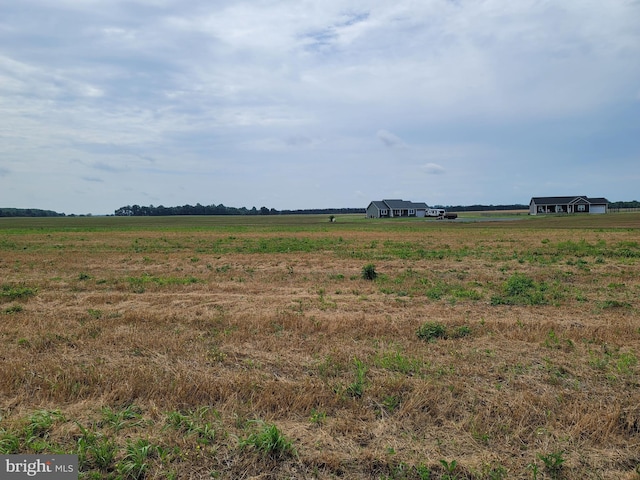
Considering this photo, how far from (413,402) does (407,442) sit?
0.83m

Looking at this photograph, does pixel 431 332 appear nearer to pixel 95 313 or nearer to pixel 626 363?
pixel 626 363

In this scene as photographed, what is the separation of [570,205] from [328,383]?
120 meters

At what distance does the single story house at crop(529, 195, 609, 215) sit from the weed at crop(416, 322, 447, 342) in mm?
114925

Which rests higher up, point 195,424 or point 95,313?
point 95,313

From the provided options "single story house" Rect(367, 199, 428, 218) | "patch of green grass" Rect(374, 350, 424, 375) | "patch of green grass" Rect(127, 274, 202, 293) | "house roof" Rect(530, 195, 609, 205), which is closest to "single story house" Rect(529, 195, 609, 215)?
"house roof" Rect(530, 195, 609, 205)

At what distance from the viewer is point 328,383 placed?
6.27 meters

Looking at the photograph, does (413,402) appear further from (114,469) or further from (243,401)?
(114,469)

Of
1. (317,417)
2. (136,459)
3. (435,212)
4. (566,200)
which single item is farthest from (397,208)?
(136,459)

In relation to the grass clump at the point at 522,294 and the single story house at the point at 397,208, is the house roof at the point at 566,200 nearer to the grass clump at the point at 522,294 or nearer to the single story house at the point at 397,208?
the single story house at the point at 397,208

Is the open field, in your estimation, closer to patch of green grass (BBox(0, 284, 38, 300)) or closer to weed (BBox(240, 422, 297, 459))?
weed (BBox(240, 422, 297, 459))

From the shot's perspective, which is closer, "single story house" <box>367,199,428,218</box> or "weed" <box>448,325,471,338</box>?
"weed" <box>448,325,471,338</box>

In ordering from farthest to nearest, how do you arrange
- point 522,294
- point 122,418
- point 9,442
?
1. point 522,294
2. point 122,418
3. point 9,442

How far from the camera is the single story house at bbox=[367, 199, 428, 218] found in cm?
11894

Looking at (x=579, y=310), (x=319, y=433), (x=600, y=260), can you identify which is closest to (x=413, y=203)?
(x=600, y=260)
